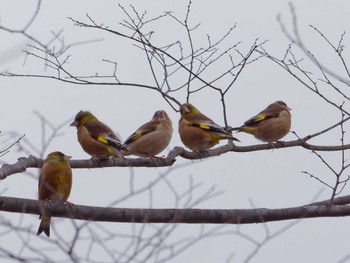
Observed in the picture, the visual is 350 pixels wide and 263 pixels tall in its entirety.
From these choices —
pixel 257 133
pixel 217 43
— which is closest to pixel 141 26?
pixel 217 43

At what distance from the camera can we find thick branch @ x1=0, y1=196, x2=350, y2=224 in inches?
223

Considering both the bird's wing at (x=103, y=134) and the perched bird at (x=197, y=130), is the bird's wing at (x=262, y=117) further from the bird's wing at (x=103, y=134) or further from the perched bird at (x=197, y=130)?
the bird's wing at (x=103, y=134)

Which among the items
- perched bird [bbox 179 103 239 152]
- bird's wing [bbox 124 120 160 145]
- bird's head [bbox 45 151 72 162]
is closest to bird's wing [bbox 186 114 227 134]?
perched bird [bbox 179 103 239 152]

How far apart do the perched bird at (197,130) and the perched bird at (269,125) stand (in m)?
0.86

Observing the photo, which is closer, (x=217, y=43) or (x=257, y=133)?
(x=217, y=43)

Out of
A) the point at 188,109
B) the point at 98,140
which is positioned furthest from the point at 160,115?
the point at 98,140

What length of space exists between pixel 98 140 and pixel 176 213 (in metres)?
3.98

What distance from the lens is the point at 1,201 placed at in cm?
558

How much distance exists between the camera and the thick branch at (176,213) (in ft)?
→ 18.6

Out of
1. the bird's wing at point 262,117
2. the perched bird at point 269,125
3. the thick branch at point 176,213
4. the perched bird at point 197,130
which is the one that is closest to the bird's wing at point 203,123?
the perched bird at point 197,130

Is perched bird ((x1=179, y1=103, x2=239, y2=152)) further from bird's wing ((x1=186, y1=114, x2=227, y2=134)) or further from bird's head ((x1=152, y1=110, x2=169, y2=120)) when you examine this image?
bird's head ((x1=152, y1=110, x2=169, y2=120))

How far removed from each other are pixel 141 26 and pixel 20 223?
4.22 meters

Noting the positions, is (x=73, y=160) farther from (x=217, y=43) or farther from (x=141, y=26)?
(x=217, y=43)

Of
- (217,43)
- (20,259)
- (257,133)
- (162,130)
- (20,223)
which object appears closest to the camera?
(20,259)
